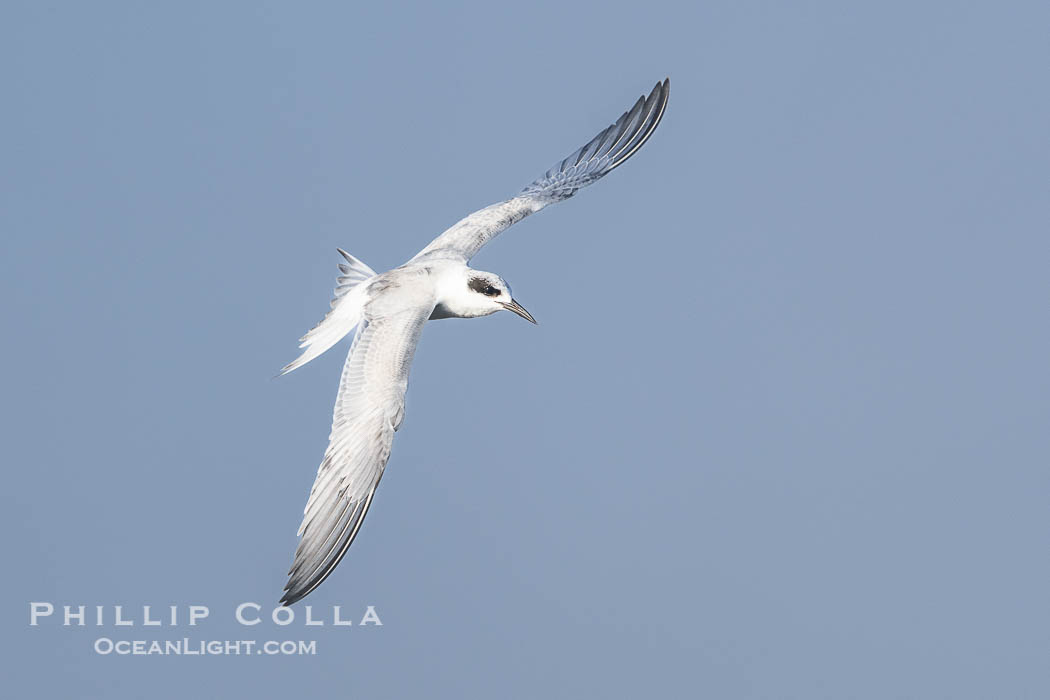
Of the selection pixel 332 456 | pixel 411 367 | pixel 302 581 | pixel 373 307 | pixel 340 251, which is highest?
pixel 340 251

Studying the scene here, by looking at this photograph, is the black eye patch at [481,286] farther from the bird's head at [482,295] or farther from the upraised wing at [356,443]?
the upraised wing at [356,443]

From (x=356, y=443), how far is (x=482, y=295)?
332 cm

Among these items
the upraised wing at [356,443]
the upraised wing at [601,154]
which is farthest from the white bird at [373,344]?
the upraised wing at [601,154]

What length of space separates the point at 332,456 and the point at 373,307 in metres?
2.12

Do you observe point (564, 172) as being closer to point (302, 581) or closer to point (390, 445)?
point (390, 445)

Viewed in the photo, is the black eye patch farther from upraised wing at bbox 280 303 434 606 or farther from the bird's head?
upraised wing at bbox 280 303 434 606

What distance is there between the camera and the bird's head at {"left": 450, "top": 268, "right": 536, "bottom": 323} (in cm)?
1656

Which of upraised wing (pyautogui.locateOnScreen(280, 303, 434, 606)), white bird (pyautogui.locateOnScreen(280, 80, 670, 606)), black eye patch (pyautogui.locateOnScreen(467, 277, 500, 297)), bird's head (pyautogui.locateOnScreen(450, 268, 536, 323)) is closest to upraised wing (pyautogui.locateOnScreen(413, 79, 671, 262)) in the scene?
white bird (pyautogui.locateOnScreen(280, 80, 670, 606))

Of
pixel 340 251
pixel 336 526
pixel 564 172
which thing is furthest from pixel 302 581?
pixel 564 172

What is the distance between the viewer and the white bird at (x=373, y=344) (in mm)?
13492

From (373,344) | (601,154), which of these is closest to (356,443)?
(373,344)

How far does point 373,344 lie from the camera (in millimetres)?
14703

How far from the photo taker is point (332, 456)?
45.6 feet

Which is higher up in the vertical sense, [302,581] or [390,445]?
[390,445]
